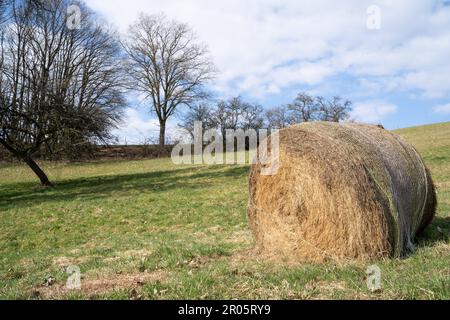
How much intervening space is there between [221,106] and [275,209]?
199ft

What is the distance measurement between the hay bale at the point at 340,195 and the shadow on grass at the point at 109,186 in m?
12.6

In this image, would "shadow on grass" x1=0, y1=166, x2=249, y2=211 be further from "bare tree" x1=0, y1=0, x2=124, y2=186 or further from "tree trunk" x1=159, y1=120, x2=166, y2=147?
"tree trunk" x1=159, y1=120, x2=166, y2=147

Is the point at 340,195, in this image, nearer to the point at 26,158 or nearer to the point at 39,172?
the point at 26,158

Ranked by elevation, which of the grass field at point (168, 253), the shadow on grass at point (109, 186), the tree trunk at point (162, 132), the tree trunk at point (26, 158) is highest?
the tree trunk at point (162, 132)

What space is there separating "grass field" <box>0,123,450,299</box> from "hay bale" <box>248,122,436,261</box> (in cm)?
40

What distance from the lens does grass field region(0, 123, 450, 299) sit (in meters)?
4.92

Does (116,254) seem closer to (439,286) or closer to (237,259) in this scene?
(237,259)

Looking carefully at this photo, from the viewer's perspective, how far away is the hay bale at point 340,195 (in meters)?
6.13

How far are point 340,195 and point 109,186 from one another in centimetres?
1764

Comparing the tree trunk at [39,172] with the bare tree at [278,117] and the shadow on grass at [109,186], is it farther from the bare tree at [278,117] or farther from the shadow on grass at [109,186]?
the bare tree at [278,117]

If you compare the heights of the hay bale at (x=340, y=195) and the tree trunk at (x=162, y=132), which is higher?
the tree trunk at (x=162, y=132)

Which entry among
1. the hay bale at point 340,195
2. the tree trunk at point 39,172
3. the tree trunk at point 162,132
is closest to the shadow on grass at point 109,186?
the tree trunk at point 39,172

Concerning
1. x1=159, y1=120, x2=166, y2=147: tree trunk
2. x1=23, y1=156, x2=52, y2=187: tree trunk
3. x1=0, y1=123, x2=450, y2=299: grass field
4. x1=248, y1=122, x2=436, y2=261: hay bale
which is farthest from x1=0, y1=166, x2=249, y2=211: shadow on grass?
x1=159, y1=120, x2=166, y2=147: tree trunk

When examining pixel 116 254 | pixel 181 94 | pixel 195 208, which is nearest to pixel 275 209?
pixel 116 254
